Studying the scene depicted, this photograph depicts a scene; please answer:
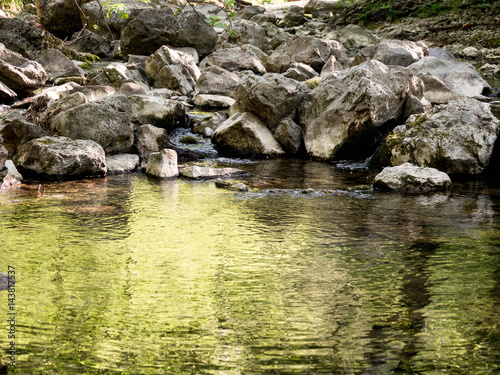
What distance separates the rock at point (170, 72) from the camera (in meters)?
16.3

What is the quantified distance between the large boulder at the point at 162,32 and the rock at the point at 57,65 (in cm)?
346

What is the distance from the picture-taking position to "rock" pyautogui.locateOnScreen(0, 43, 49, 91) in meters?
15.0

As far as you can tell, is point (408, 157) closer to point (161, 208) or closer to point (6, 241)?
point (161, 208)

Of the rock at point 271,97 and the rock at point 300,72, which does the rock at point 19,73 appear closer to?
the rock at point 271,97

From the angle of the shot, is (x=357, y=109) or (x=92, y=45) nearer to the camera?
(x=357, y=109)

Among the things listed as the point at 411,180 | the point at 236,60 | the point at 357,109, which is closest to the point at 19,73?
the point at 236,60

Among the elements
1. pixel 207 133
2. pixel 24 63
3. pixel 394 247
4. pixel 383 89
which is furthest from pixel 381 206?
pixel 24 63

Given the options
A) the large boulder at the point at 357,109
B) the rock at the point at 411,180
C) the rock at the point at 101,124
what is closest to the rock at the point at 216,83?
the large boulder at the point at 357,109

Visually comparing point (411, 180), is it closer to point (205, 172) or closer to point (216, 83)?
point (205, 172)

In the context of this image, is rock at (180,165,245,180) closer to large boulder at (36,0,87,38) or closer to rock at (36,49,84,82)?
rock at (36,49,84,82)

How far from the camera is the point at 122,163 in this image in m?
10.3

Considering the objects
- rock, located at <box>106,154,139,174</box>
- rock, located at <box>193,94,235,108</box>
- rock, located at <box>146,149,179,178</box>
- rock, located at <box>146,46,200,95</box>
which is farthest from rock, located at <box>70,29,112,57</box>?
rock, located at <box>146,149,179,178</box>

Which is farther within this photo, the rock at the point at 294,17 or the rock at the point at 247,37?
the rock at the point at 294,17

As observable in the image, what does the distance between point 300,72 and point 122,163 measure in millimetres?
7781
